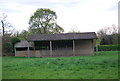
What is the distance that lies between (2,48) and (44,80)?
83.3 feet

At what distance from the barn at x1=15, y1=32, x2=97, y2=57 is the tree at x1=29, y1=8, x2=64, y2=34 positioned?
45.5 feet

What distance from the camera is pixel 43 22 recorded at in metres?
43.9

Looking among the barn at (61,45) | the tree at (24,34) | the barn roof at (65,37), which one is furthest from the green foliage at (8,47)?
the tree at (24,34)

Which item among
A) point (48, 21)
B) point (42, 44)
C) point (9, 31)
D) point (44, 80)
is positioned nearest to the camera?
point (44, 80)

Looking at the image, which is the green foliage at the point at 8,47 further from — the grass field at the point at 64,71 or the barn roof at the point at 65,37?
the grass field at the point at 64,71

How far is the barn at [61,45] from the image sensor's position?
91.7 ft

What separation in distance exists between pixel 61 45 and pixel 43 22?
51.2 ft

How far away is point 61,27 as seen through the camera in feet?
148

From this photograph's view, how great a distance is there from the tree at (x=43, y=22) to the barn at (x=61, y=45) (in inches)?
546

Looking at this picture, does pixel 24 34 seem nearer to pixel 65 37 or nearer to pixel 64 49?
pixel 64 49

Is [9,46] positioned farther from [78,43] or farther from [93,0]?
[93,0]

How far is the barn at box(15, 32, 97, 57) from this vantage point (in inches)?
1101

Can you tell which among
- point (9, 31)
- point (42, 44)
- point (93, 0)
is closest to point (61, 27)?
point (9, 31)

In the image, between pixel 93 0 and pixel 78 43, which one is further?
pixel 78 43
